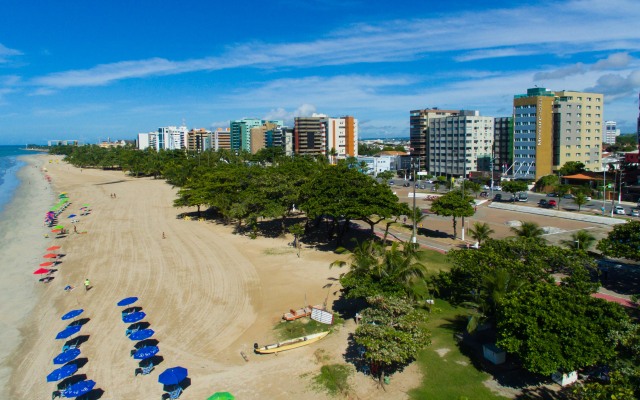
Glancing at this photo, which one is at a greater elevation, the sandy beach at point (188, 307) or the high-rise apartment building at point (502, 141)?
the high-rise apartment building at point (502, 141)

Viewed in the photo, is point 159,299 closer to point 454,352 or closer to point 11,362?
point 11,362

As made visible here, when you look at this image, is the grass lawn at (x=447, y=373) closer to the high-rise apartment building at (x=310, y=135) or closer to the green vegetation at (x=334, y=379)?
the green vegetation at (x=334, y=379)

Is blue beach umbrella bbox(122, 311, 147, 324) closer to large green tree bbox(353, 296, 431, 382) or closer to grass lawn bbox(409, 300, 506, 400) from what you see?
large green tree bbox(353, 296, 431, 382)

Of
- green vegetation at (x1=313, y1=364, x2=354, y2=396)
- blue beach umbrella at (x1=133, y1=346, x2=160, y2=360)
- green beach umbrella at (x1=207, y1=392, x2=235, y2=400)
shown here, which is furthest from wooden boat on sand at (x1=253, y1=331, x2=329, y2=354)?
green beach umbrella at (x1=207, y1=392, x2=235, y2=400)

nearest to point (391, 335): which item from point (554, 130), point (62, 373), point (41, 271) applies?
point (62, 373)

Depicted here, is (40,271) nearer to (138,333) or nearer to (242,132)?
(138,333)

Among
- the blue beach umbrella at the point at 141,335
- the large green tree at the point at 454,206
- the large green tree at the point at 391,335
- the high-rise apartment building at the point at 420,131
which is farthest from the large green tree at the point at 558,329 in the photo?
the high-rise apartment building at the point at 420,131
